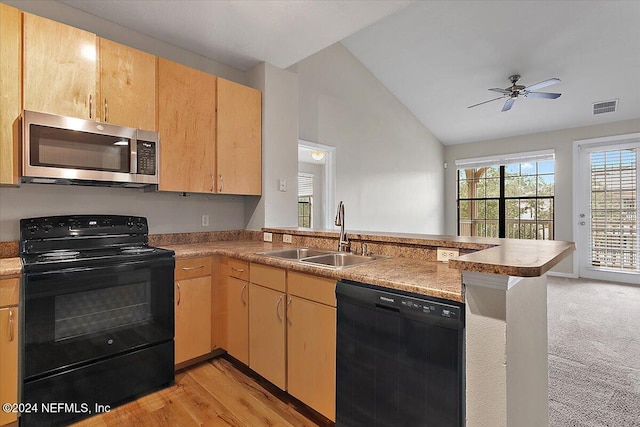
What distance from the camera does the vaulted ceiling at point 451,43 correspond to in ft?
7.96

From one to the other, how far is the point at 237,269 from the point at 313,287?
819 millimetres

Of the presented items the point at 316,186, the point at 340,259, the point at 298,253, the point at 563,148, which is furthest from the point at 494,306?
the point at 563,148

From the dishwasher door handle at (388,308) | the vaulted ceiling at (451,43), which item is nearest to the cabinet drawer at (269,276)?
the dishwasher door handle at (388,308)

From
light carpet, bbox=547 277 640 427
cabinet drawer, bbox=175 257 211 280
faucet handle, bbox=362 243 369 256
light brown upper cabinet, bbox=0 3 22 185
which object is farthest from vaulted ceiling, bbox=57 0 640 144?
light carpet, bbox=547 277 640 427

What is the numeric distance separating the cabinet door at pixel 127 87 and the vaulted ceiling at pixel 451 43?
37 centimetres

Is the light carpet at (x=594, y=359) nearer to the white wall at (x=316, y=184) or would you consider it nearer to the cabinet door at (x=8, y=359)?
the cabinet door at (x=8, y=359)

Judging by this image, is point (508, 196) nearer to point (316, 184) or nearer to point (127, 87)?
point (316, 184)

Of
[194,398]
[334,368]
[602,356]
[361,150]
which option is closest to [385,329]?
[334,368]

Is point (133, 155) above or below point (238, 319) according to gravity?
above

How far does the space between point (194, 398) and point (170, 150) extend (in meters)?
1.77

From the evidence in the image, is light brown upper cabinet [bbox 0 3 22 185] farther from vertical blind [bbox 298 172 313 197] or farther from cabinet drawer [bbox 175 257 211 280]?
vertical blind [bbox 298 172 313 197]

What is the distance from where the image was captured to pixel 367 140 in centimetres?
503

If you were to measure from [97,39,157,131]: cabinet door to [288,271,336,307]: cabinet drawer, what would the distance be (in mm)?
1610

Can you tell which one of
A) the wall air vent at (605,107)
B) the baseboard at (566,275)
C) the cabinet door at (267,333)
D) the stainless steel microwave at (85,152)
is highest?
the wall air vent at (605,107)
